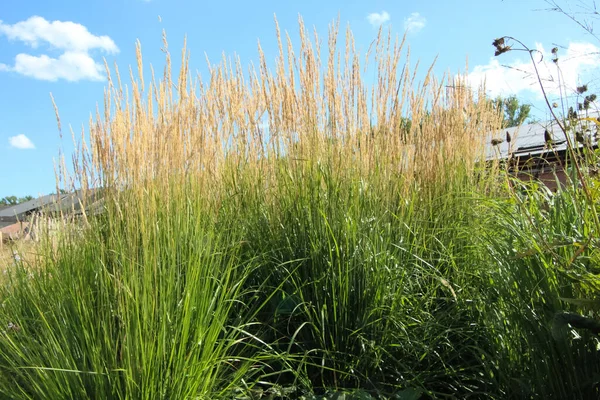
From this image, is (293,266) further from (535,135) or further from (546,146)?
(535,135)

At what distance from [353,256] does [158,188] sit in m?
0.87

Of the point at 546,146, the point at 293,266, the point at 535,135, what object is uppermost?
the point at 535,135

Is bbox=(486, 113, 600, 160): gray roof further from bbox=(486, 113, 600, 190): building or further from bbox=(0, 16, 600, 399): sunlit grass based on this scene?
bbox=(0, 16, 600, 399): sunlit grass

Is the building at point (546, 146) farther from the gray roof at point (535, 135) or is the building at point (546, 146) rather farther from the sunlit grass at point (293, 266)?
the sunlit grass at point (293, 266)

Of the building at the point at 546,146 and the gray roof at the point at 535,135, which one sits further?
the gray roof at the point at 535,135

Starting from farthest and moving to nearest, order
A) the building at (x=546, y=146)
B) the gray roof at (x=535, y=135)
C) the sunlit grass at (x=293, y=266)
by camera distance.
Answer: the gray roof at (x=535, y=135), the building at (x=546, y=146), the sunlit grass at (x=293, y=266)

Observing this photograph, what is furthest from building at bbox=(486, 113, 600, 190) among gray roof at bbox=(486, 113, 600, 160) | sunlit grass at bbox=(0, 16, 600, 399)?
sunlit grass at bbox=(0, 16, 600, 399)

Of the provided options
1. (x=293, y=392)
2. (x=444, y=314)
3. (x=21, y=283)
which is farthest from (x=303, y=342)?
(x=21, y=283)

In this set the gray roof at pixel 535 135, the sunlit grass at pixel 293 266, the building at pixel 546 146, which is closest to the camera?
the sunlit grass at pixel 293 266

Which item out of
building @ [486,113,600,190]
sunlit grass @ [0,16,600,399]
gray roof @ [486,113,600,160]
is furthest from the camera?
gray roof @ [486,113,600,160]

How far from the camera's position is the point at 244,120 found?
2.90 meters

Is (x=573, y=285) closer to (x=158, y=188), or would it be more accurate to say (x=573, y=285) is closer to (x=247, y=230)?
(x=247, y=230)

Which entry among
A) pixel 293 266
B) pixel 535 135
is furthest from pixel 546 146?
pixel 535 135

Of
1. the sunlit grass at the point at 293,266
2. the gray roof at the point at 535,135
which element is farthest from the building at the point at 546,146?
the sunlit grass at the point at 293,266
